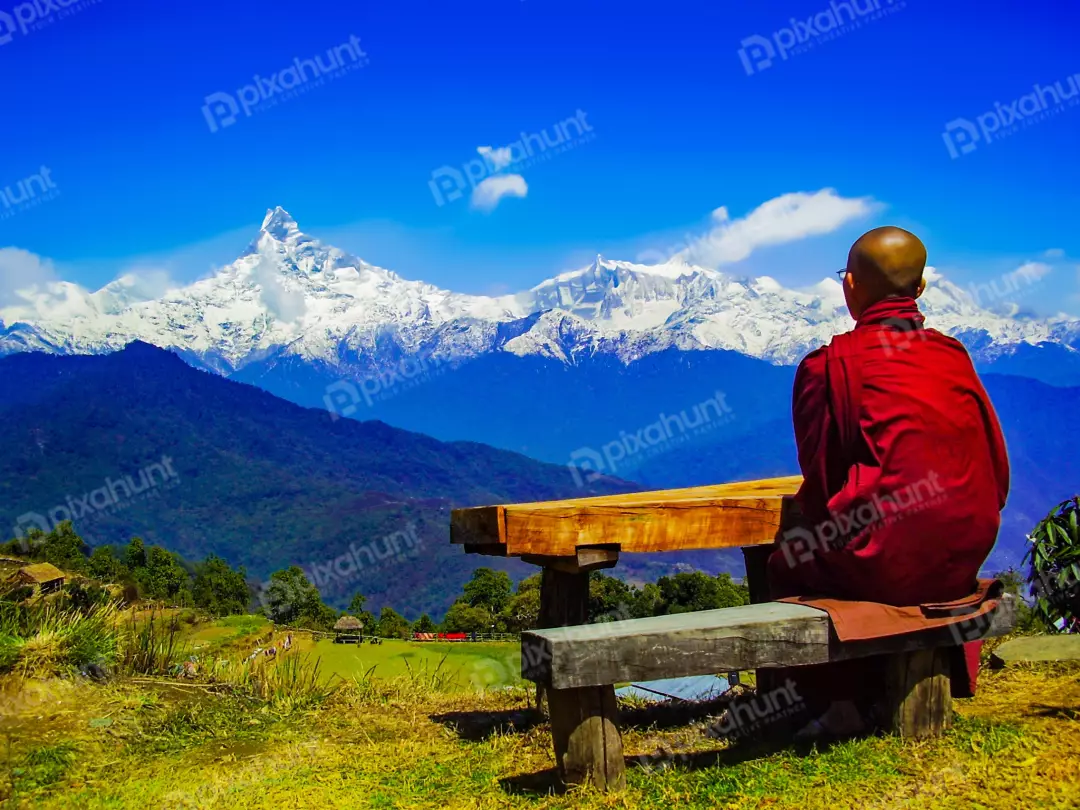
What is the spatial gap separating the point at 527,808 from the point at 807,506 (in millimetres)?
1895

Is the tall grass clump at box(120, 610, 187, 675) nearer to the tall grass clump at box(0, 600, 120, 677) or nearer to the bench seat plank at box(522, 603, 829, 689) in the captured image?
the tall grass clump at box(0, 600, 120, 677)

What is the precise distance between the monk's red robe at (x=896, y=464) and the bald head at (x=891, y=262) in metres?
0.08

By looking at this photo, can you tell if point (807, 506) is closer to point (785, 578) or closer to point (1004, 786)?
point (785, 578)

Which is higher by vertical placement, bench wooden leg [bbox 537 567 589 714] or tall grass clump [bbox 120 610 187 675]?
tall grass clump [bbox 120 610 187 675]

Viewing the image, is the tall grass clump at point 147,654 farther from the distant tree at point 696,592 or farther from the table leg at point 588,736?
the distant tree at point 696,592

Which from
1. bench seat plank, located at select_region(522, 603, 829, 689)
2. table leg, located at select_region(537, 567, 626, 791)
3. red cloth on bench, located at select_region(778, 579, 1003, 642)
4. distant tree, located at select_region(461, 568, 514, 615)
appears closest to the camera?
bench seat plank, located at select_region(522, 603, 829, 689)

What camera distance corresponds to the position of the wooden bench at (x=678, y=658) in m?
3.86

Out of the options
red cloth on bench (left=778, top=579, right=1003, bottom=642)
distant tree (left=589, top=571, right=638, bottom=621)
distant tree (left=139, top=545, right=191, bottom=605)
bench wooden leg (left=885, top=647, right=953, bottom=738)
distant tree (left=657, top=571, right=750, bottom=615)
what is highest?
distant tree (left=139, top=545, right=191, bottom=605)

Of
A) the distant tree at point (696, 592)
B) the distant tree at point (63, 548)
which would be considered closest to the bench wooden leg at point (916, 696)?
the distant tree at point (696, 592)

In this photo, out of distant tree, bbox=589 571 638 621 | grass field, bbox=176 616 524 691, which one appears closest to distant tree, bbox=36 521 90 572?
grass field, bbox=176 616 524 691

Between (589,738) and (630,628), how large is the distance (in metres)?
0.48

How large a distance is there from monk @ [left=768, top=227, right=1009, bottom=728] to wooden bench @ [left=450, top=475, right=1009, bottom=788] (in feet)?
0.90

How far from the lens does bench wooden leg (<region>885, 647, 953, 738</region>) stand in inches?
172

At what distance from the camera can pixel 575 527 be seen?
4922mm
